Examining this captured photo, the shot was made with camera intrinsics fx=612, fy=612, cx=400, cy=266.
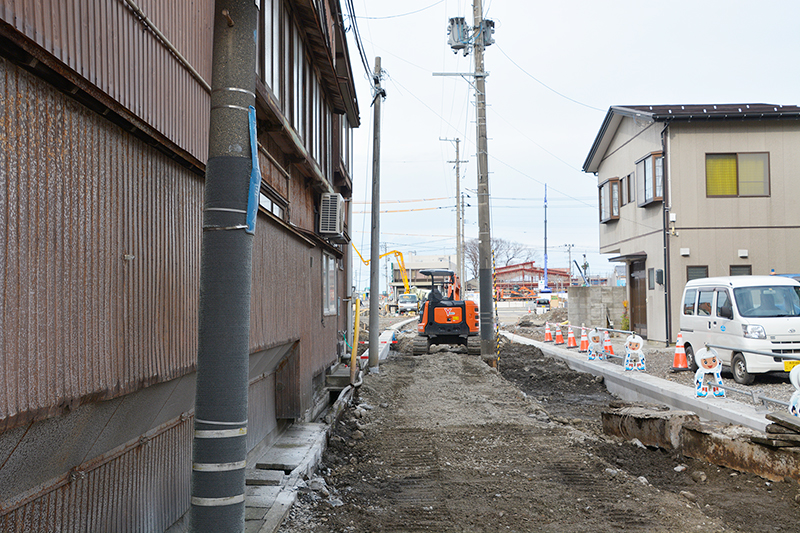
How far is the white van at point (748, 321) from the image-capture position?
11688 millimetres

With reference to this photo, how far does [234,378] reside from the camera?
3260mm

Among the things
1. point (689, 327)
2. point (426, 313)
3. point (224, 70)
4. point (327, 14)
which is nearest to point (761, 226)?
point (689, 327)

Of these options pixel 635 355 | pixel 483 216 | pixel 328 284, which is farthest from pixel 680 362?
pixel 328 284

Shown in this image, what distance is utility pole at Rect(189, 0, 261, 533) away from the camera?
10.5 ft

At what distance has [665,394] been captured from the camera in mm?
11242

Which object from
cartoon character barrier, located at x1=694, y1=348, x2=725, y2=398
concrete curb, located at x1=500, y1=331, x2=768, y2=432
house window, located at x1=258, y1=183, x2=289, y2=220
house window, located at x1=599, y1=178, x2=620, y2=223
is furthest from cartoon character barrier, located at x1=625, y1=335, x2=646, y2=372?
house window, located at x1=599, y1=178, x2=620, y2=223

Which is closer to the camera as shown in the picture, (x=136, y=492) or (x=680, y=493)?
(x=136, y=492)

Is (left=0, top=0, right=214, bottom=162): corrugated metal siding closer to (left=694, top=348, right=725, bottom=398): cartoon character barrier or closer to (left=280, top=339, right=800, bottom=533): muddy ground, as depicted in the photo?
(left=280, top=339, right=800, bottom=533): muddy ground

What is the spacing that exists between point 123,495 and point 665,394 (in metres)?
9.91

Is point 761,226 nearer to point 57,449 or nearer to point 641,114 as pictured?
point 641,114

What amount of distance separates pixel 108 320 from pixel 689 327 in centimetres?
1375

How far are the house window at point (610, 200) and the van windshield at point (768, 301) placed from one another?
12.0 metres

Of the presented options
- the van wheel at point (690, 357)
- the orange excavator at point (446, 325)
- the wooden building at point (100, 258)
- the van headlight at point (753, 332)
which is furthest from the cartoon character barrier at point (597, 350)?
the wooden building at point (100, 258)

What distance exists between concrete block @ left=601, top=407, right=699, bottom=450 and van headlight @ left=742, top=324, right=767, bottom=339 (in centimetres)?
404
